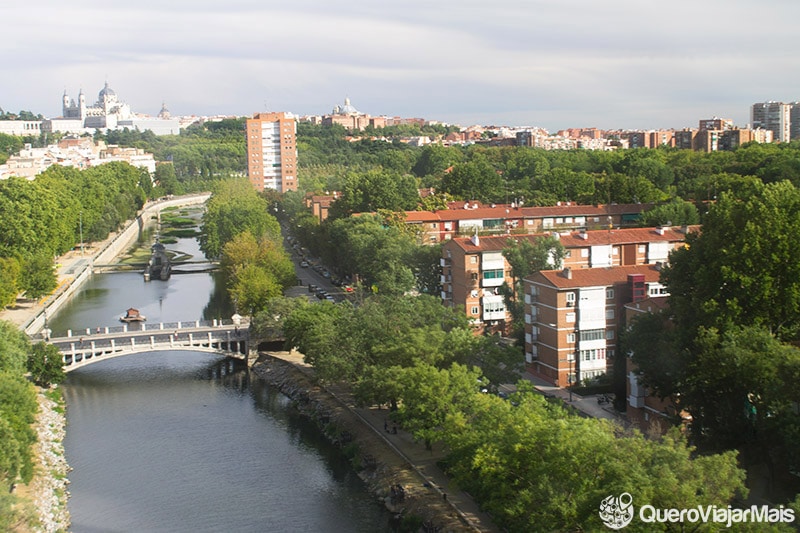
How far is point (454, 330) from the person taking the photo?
653 inches

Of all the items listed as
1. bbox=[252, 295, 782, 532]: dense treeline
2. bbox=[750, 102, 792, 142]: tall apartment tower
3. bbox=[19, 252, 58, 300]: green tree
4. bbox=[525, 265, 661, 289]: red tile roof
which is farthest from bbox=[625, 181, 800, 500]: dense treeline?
bbox=[750, 102, 792, 142]: tall apartment tower

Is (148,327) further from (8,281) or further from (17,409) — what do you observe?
(17,409)

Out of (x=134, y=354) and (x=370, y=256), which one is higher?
(x=370, y=256)

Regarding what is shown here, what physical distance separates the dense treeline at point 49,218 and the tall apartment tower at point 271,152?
8270mm

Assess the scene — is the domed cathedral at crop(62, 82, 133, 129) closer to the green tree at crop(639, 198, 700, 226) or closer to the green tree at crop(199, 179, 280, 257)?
the green tree at crop(199, 179, 280, 257)

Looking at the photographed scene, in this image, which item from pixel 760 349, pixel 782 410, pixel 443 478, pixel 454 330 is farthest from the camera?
pixel 454 330

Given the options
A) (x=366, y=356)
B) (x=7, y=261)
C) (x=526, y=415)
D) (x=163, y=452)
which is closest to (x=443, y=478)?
(x=526, y=415)

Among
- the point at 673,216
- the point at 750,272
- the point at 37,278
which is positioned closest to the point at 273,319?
the point at 37,278

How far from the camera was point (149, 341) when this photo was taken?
2192 cm

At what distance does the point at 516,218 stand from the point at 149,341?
44.1 ft

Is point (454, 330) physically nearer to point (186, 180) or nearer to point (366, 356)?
point (366, 356)

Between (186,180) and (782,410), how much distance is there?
65175mm

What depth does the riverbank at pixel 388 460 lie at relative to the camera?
12984mm

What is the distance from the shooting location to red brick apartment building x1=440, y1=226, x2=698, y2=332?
21984 millimetres
